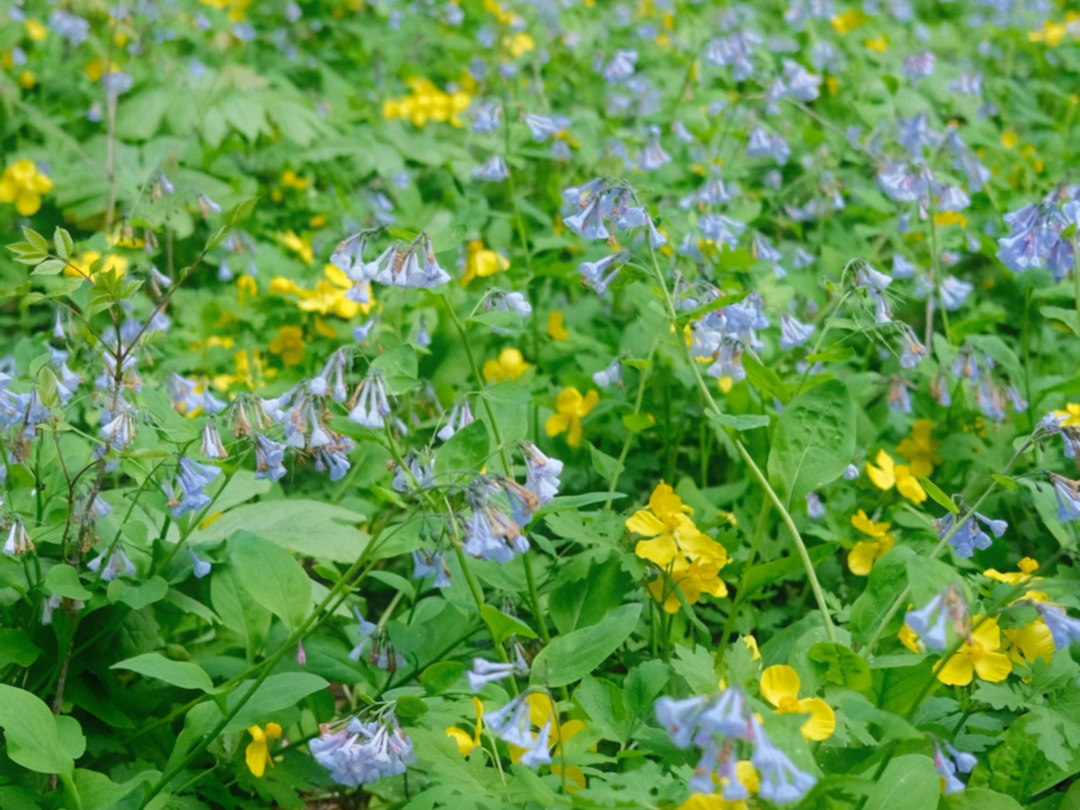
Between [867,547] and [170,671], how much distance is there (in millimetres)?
1459

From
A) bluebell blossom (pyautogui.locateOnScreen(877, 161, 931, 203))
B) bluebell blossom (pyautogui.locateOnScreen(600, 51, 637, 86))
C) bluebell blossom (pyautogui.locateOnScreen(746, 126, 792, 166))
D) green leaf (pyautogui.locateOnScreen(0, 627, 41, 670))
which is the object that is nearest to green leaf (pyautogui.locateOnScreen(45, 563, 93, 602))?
green leaf (pyautogui.locateOnScreen(0, 627, 41, 670))

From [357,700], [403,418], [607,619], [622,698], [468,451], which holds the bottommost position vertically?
[357,700]

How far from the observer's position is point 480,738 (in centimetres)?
169

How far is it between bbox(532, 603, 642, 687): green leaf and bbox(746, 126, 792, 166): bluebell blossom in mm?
2310

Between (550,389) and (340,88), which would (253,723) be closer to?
(550,389)

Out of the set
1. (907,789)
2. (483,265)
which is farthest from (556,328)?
(907,789)

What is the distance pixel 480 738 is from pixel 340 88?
4.05 meters

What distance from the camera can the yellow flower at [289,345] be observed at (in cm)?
304

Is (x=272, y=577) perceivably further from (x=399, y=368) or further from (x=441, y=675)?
(x=399, y=368)

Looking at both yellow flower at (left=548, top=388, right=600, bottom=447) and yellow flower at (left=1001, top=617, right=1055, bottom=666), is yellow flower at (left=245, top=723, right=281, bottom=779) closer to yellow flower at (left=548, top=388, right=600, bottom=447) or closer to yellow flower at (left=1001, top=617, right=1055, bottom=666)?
yellow flower at (left=548, top=388, right=600, bottom=447)

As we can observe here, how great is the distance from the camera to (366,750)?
151cm

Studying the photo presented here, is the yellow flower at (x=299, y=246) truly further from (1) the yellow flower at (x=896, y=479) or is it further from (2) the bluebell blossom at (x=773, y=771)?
(2) the bluebell blossom at (x=773, y=771)

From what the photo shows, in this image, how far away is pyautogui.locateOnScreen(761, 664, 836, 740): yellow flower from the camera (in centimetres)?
141

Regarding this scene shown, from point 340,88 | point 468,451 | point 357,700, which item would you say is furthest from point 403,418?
point 340,88
